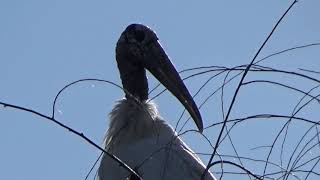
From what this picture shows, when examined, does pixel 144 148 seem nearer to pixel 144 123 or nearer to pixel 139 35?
pixel 144 123

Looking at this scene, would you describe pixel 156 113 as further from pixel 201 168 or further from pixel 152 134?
pixel 201 168

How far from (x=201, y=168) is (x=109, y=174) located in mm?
599

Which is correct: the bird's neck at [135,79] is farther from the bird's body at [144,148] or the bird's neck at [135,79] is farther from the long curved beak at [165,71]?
the bird's body at [144,148]

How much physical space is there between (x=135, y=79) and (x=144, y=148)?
124 cm

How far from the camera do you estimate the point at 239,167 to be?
1.95 meters

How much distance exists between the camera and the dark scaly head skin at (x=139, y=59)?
19.6 ft

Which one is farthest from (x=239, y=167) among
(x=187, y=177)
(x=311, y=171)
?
(x=187, y=177)

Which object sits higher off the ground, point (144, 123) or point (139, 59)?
point (139, 59)

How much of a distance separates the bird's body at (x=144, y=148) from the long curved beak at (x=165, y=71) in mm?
210

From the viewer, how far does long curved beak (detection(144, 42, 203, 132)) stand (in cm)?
541

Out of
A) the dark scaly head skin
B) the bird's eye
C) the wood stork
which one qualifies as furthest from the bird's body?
the bird's eye

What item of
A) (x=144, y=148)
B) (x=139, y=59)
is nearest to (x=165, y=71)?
(x=139, y=59)

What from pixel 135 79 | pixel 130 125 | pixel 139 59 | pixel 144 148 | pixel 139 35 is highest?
pixel 139 35

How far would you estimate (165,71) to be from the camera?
5855 millimetres
